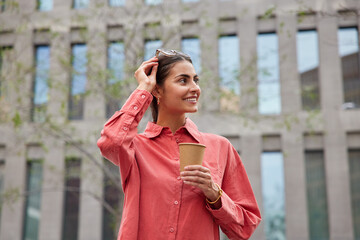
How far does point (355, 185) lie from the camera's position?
52.3 feet

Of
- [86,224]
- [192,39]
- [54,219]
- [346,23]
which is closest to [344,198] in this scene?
[346,23]

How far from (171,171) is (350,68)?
1597 centimetres

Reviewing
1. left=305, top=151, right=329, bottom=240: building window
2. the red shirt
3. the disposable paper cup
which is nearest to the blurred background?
left=305, top=151, right=329, bottom=240: building window

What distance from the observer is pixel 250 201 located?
2295 mm

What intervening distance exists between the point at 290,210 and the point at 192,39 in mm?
7281

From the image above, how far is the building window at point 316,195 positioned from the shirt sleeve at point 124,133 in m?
14.9

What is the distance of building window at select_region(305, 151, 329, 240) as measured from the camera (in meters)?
15.7

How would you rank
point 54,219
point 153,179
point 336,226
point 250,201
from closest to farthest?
point 153,179 < point 250,201 < point 336,226 < point 54,219

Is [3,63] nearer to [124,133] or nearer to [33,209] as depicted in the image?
[33,209]

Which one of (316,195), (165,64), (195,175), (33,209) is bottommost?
(33,209)

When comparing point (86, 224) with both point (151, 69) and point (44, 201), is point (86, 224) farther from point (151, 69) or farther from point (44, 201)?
point (151, 69)

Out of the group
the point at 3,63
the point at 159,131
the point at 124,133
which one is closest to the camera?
the point at 124,133

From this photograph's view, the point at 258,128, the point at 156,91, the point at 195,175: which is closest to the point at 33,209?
the point at 258,128

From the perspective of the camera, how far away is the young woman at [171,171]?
6.82 feet
